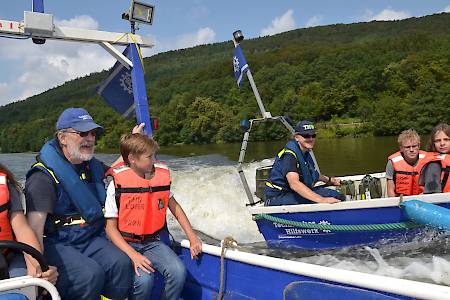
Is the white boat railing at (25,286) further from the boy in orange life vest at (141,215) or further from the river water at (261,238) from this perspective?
the river water at (261,238)

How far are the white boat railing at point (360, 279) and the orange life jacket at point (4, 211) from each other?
131cm

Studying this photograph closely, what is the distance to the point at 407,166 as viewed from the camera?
4855 millimetres

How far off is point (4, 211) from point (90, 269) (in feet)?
1.88

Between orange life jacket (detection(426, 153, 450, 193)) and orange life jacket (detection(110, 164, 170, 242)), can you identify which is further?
orange life jacket (detection(426, 153, 450, 193))

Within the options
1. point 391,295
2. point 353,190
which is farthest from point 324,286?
point 353,190

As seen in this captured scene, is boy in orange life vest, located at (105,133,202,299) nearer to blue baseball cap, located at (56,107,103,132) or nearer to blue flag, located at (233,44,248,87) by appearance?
blue baseball cap, located at (56,107,103,132)

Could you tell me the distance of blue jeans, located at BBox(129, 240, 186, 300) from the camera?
108 inches

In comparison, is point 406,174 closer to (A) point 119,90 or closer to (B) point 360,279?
(B) point 360,279


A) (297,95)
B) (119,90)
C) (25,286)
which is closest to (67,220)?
(25,286)

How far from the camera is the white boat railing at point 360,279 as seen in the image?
186 centimetres

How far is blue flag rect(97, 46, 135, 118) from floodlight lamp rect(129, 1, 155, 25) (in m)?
0.45

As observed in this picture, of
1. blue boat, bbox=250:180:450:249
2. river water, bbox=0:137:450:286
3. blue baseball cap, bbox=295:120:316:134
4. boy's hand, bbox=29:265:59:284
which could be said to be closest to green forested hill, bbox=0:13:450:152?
river water, bbox=0:137:450:286

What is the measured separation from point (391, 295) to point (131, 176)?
1.73 metres

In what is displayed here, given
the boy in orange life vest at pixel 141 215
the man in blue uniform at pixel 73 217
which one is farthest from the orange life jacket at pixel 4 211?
the boy in orange life vest at pixel 141 215
